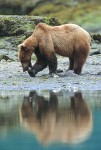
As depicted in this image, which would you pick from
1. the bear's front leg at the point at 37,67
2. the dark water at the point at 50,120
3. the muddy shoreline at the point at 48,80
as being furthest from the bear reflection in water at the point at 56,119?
the bear's front leg at the point at 37,67

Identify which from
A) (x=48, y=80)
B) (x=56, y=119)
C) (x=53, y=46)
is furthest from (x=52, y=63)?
(x=56, y=119)

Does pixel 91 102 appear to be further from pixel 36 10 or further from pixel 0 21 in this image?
pixel 36 10

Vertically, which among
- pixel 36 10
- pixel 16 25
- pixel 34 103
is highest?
pixel 34 103

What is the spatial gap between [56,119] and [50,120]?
0.47 ft

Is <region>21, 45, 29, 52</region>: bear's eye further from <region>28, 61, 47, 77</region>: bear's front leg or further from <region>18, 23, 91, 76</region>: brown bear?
<region>28, 61, 47, 77</region>: bear's front leg

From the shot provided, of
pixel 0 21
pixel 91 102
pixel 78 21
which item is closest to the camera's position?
pixel 91 102

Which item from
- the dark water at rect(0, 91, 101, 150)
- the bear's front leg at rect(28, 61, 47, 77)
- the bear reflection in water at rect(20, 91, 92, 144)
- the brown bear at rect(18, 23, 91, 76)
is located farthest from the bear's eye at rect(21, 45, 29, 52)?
the bear reflection in water at rect(20, 91, 92, 144)

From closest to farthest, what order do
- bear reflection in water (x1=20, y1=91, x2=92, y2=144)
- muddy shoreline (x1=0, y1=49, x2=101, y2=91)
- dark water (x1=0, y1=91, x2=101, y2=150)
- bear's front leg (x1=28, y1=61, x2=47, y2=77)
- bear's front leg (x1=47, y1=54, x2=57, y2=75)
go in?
dark water (x1=0, y1=91, x2=101, y2=150) → bear reflection in water (x1=20, y1=91, x2=92, y2=144) → muddy shoreline (x1=0, y1=49, x2=101, y2=91) → bear's front leg (x1=47, y1=54, x2=57, y2=75) → bear's front leg (x1=28, y1=61, x2=47, y2=77)

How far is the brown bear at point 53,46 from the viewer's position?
70.6ft

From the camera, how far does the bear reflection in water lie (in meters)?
11.0

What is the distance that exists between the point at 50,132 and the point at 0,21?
1908 centimetres

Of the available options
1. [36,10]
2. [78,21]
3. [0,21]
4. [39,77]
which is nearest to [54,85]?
[39,77]

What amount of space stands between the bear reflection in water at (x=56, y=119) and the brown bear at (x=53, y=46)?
16.8ft

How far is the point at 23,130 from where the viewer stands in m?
11.7
